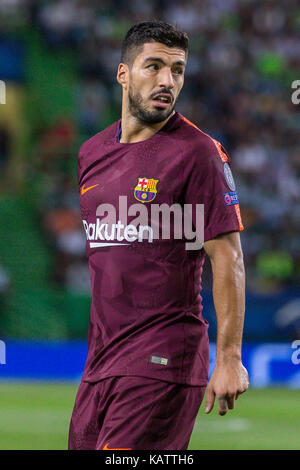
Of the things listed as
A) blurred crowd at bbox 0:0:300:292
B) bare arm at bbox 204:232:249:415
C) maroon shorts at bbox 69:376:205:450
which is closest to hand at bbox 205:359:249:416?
bare arm at bbox 204:232:249:415

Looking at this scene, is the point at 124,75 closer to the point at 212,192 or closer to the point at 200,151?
the point at 200,151

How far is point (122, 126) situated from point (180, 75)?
35cm

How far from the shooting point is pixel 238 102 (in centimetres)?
1444

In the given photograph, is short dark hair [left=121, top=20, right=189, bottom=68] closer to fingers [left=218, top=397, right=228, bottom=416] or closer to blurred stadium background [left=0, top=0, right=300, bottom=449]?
fingers [left=218, top=397, right=228, bottom=416]

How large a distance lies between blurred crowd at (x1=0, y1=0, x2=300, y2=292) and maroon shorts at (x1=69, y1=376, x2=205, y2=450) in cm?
852

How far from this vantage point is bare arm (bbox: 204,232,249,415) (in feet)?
11.2

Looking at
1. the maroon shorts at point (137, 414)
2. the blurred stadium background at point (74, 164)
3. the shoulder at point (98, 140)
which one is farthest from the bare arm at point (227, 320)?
the blurred stadium background at point (74, 164)

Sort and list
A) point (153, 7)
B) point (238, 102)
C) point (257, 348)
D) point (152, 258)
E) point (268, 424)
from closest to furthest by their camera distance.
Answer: point (152, 258) < point (268, 424) < point (257, 348) < point (238, 102) < point (153, 7)

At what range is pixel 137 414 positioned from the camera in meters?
3.49

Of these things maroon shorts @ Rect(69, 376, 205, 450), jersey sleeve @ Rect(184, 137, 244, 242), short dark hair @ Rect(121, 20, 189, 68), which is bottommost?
maroon shorts @ Rect(69, 376, 205, 450)

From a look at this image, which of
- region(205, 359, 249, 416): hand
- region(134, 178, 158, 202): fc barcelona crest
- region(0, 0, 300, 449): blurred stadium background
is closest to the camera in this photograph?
region(205, 359, 249, 416): hand

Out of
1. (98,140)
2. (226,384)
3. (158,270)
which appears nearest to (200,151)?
(158,270)

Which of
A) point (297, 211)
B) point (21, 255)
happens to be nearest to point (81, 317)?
point (21, 255)
